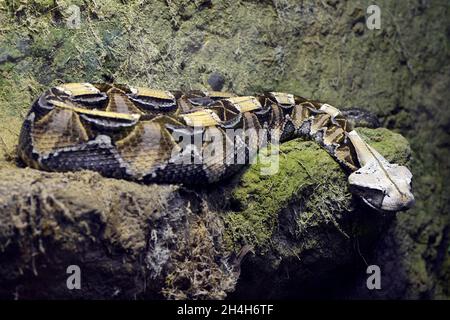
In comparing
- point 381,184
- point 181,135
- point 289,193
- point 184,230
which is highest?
point 181,135

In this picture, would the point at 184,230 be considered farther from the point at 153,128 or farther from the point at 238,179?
the point at 153,128

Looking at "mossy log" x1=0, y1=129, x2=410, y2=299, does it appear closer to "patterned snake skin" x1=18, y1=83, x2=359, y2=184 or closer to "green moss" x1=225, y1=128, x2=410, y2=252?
"green moss" x1=225, y1=128, x2=410, y2=252

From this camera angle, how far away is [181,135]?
5.93 m

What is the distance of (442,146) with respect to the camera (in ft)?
31.7

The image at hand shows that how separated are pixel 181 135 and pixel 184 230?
1004 mm

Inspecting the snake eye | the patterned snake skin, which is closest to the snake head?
the snake eye

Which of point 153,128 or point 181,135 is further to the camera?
point 181,135

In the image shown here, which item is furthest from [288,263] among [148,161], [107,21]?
[107,21]

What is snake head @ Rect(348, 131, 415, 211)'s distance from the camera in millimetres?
6406

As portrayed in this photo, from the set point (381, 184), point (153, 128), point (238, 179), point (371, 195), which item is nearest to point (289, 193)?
point (238, 179)

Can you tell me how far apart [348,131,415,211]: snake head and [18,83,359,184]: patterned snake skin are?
173 mm

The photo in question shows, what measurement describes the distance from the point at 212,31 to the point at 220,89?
87 cm

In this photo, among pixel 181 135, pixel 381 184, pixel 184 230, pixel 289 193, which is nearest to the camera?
pixel 184 230

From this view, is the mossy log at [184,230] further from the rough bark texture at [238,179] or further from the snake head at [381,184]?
the snake head at [381,184]
